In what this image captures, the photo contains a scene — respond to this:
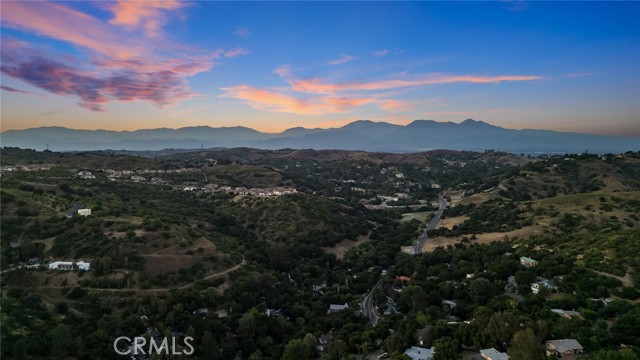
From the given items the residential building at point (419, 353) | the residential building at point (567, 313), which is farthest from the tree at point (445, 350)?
the residential building at point (567, 313)

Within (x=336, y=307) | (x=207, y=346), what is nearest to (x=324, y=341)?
(x=336, y=307)

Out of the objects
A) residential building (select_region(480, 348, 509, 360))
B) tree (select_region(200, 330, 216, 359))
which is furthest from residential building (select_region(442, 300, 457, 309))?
tree (select_region(200, 330, 216, 359))

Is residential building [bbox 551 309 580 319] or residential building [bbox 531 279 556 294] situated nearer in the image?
residential building [bbox 551 309 580 319]

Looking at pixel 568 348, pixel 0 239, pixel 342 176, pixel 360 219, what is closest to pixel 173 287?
pixel 0 239

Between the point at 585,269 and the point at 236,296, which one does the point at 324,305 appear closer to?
the point at 236,296

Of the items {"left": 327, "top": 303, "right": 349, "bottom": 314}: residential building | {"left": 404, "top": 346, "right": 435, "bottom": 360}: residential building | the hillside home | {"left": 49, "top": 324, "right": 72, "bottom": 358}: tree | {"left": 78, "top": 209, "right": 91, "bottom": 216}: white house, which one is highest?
{"left": 78, "top": 209, "right": 91, "bottom": 216}: white house

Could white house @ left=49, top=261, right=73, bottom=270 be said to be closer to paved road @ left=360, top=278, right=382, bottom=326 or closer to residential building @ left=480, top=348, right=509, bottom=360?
paved road @ left=360, top=278, right=382, bottom=326

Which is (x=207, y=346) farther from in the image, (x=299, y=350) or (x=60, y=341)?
(x=60, y=341)

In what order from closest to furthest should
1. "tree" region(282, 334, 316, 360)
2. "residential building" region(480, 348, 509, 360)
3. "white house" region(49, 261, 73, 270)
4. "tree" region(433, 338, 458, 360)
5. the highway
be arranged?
"residential building" region(480, 348, 509, 360)
"tree" region(433, 338, 458, 360)
"tree" region(282, 334, 316, 360)
"white house" region(49, 261, 73, 270)
the highway
